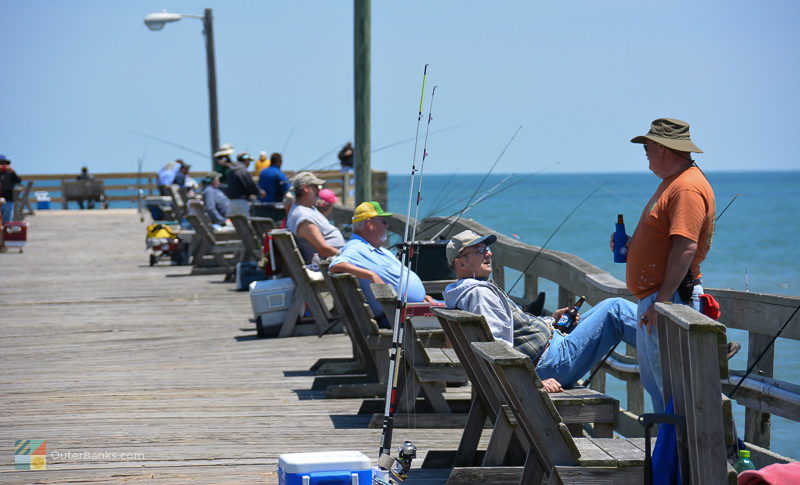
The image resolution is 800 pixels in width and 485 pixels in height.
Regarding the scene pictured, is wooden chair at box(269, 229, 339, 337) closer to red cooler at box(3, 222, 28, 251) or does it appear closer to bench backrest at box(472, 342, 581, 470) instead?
bench backrest at box(472, 342, 581, 470)

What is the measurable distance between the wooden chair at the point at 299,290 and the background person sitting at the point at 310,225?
0.19m

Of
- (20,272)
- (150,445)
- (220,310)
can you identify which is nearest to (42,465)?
(150,445)

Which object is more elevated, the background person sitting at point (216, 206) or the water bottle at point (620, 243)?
the water bottle at point (620, 243)

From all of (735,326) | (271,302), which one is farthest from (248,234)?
(735,326)

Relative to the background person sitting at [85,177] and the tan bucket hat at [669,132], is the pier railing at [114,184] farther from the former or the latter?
the tan bucket hat at [669,132]

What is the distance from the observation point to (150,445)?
18.6ft

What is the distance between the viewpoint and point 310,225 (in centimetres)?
925

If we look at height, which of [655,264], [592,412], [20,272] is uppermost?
[655,264]

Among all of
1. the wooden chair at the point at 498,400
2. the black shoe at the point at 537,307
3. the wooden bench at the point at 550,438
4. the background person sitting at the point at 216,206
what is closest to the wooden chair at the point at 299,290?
the black shoe at the point at 537,307

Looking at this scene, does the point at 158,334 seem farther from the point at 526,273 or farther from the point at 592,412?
the point at 592,412

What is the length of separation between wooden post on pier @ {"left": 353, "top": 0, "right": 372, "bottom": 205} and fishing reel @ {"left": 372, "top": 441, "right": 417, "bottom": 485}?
555cm

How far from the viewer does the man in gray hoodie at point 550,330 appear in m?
4.99

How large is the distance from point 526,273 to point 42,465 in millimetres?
3380

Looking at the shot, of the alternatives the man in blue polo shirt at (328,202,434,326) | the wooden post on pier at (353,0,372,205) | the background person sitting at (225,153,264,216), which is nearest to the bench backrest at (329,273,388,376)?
the man in blue polo shirt at (328,202,434,326)
